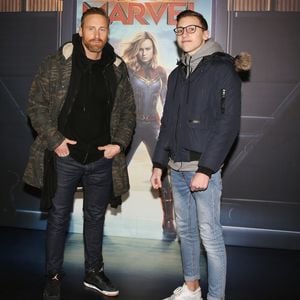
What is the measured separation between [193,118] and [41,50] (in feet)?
6.53

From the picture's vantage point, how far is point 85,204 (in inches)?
105

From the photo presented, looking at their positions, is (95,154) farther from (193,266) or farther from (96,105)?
(193,266)

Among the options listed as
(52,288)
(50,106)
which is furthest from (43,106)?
(52,288)

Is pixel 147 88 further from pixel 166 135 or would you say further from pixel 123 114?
pixel 166 135

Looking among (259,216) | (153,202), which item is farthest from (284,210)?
(153,202)

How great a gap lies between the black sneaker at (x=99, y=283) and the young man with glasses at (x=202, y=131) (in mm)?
583

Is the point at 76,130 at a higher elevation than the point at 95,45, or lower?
lower

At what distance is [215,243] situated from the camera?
87.7 inches

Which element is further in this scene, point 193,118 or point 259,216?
point 259,216

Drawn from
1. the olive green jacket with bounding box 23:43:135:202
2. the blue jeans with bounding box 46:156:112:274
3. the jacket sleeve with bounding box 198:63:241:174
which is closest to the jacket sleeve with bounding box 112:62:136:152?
the olive green jacket with bounding box 23:43:135:202

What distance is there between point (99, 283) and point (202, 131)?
1.17 metres

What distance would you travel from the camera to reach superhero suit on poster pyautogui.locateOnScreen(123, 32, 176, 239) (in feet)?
11.7

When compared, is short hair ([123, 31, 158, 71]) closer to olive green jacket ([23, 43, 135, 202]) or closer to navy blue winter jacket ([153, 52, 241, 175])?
olive green jacket ([23, 43, 135, 202])

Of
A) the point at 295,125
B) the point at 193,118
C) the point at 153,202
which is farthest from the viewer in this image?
the point at 153,202
